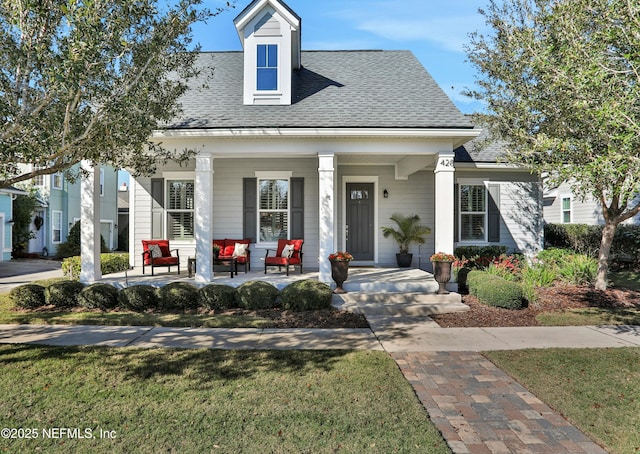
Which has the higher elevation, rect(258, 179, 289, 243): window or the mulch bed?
rect(258, 179, 289, 243): window

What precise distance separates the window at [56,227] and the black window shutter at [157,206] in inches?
535

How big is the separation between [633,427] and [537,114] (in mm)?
5487

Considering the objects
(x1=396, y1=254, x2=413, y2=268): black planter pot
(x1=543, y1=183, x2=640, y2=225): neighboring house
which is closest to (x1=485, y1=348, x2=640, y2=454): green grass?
(x1=396, y1=254, x2=413, y2=268): black planter pot

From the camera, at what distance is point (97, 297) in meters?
7.22

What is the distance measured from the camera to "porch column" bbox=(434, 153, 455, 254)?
8.03 m

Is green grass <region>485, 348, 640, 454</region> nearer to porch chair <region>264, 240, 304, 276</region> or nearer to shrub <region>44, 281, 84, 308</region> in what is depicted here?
porch chair <region>264, 240, 304, 276</region>

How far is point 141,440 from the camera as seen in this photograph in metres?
2.88

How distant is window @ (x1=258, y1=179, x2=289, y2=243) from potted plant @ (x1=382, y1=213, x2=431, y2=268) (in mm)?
2912

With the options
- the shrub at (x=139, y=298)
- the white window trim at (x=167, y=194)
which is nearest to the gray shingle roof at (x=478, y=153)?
the white window trim at (x=167, y=194)

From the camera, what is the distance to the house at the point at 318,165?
8094 millimetres

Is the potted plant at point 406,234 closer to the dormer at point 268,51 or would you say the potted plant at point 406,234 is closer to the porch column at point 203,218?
the dormer at point 268,51

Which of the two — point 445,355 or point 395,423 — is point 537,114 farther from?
point 395,423

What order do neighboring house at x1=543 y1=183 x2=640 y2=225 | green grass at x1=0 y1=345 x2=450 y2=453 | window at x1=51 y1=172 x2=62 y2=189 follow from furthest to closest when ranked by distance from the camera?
window at x1=51 y1=172 x2=62 y2=189, neighboring house at x1=543 y1=183 x2=640 y2=225, green grass at x1=0 y1=345 x2=450 y2=453

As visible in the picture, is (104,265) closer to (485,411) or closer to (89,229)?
(89,229)
